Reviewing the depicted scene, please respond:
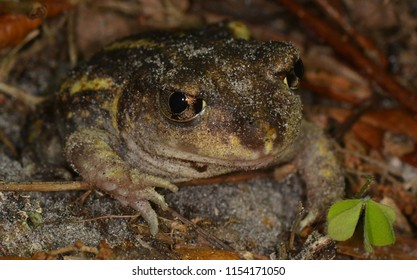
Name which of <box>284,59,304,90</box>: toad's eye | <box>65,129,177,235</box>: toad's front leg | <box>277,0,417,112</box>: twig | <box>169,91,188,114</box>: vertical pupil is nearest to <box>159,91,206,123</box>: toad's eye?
<box>169,91,188,114</box>: vertical pupil

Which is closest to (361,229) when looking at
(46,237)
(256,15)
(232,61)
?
(232,61)

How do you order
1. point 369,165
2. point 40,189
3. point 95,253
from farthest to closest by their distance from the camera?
point 369,165 < point 40,189 < point 95,253

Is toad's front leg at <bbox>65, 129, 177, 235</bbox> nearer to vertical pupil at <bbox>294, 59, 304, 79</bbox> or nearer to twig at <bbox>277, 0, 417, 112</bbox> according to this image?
vertical pupil at <bbox>294, 59, 304, 79</bbox>

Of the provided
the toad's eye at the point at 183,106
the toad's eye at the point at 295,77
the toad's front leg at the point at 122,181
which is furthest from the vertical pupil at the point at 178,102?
the toad's eye at the point at 295,77

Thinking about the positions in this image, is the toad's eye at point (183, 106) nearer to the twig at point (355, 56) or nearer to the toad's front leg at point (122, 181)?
the toad's front leg at point (122, 181)

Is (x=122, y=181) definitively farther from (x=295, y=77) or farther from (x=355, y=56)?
(x=355, y=56)

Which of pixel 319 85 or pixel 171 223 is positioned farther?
pixel 319 85

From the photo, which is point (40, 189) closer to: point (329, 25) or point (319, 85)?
point (319, 85)
